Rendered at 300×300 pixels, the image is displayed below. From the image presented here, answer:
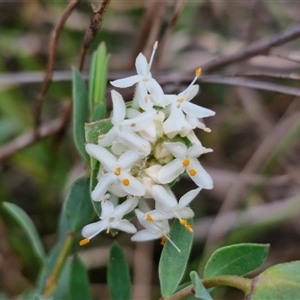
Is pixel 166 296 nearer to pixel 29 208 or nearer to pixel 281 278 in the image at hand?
pixel 281 278

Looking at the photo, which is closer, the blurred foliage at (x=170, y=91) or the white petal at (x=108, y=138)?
the white petal at (x=108, y=138)

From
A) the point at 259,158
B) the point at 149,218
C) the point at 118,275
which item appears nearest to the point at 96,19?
the point at 149,218

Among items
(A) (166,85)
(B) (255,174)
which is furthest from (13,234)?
(B) (255,174)

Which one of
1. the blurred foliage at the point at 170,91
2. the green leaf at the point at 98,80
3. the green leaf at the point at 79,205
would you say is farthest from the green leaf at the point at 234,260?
the blurred foliage at the point at 170,91

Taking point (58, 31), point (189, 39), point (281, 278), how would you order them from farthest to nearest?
1. point (189, 39)
2. point (58, 31)
3. point (281, 278)

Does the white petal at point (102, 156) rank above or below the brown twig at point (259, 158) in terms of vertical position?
above

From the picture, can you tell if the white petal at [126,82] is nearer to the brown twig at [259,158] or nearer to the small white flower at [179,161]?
the small white flower at [179,161]

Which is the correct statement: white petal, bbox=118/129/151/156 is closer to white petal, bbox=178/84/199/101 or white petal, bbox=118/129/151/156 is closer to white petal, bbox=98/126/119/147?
white petal, bbox=98/126/119/147
